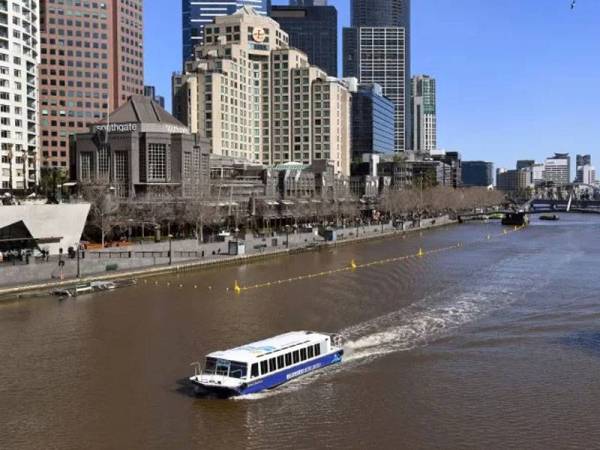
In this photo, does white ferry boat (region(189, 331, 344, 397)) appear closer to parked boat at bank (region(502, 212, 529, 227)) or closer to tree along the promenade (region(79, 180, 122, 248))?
tree along the promenade (region(79, 180, 122, 248))

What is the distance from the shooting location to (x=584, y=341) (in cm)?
4428

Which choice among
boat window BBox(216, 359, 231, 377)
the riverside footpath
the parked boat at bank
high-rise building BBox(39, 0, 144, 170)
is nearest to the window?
the riverside footpath

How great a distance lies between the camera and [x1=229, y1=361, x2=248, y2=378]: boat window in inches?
1357

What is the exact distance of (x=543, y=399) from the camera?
33500 millimetres

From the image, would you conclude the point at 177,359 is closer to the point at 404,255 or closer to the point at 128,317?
the point at 128,317

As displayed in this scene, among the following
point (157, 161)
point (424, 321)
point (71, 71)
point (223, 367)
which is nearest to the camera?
point (223, 367)

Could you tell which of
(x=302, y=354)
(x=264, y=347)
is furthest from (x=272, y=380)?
(x=302, y=354)

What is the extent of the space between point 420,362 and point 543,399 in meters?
7.60

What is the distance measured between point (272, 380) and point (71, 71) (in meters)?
174

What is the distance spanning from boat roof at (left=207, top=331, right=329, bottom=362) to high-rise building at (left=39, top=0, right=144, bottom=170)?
6422 inches

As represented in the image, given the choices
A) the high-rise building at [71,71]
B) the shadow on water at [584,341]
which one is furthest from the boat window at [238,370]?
the high-rise building at [71,71]

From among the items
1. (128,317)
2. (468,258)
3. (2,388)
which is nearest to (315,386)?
(2,388)

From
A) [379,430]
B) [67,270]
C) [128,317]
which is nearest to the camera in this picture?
[379,430]

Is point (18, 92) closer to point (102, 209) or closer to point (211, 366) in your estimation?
point (102, 209)
